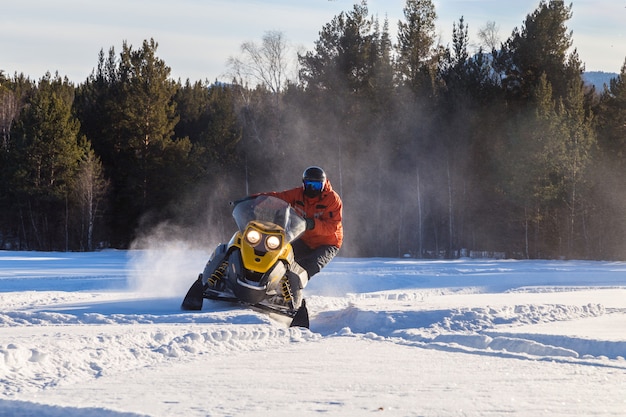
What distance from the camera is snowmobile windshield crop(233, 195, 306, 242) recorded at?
350 inches

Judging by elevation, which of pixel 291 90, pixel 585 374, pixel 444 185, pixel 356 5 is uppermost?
pixel 356 5

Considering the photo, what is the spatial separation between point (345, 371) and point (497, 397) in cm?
132

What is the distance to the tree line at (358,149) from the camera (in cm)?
3688

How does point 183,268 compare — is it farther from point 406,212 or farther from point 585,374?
point 406,212

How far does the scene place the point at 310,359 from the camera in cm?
646

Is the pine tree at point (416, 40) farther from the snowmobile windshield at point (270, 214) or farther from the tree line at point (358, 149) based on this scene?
the snowmobile windshield at point (270, 214)

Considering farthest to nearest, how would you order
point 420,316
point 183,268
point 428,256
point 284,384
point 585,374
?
1. point 428,256
2. point 183,268
3. point 420,316
4. point 585,374
5. point 284,384

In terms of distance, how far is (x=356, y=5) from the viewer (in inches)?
1533

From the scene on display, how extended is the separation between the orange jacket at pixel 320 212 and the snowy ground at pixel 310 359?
90 cm

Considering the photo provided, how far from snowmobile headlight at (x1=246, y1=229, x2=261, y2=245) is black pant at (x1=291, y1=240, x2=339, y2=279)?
1471 millimetres

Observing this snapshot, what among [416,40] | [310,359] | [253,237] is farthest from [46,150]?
[310,359]

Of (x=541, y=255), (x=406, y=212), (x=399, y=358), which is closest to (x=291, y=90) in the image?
(x=406, y=212)

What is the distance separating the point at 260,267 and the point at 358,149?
31.7 meters

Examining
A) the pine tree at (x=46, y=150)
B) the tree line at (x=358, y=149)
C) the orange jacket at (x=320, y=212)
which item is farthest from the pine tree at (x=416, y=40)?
the orange jacket at (x=320, y=212)
